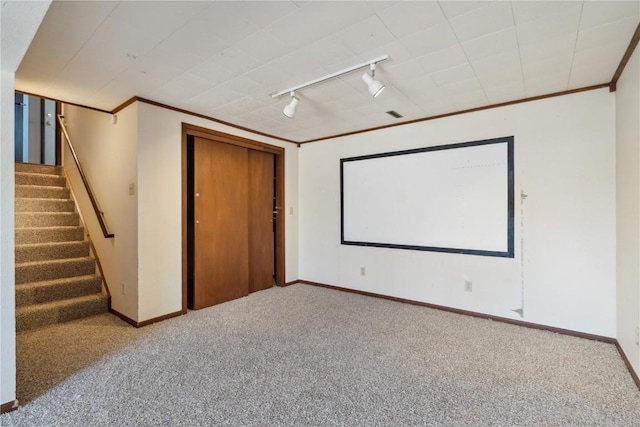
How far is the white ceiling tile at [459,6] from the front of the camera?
168 cm

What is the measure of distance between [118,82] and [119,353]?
233 cm

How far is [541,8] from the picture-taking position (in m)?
1.72

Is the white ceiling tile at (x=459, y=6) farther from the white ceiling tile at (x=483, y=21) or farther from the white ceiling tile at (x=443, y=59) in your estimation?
the white ceiling tile at (x=443, y=59)

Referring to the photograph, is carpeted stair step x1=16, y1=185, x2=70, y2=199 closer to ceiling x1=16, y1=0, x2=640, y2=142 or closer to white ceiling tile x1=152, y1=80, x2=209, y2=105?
ceiling x1=16, y1=0, x2=640, y2=142

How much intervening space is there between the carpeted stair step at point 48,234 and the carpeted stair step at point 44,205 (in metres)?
0.49

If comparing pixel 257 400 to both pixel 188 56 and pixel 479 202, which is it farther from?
pixel 479 202

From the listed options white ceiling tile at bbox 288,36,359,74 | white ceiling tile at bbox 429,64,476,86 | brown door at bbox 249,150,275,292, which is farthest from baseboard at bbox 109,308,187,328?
white ceiling tile at bbox 429,64,476,86

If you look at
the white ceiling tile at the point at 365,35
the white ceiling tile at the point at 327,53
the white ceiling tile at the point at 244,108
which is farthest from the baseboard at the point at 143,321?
the white ceiling tile at the point at 365,35

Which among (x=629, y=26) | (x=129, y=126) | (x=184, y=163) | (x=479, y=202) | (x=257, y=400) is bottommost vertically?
(x=257, y=400)

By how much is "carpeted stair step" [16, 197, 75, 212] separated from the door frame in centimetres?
211

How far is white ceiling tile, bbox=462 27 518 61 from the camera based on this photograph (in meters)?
1.99

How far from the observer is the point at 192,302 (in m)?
3.63

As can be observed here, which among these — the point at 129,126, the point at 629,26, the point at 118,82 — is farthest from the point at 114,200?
the point at 629,26

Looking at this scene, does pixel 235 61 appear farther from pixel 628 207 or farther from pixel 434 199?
pixel 628 207
